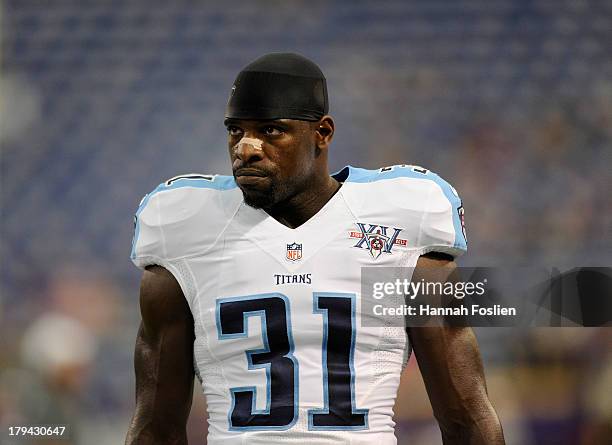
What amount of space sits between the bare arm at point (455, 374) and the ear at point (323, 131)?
296 millimetres

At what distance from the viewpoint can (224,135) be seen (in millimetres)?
4219

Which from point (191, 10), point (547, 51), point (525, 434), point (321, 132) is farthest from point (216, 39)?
point (321, 132)

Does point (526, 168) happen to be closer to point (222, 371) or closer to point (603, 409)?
point (603, 409)

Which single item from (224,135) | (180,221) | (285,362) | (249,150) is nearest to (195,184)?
(180,221)

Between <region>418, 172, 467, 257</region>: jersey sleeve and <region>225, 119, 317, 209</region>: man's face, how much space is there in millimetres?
247

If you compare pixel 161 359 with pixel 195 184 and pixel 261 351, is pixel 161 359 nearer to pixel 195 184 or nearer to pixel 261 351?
pixel 261 351

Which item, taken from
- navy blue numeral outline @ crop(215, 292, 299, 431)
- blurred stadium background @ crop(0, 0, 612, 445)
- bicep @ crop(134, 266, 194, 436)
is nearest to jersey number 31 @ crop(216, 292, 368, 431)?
navy blue numeral outline @ crop(215, 292, 299, 431)

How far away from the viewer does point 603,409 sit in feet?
12.1

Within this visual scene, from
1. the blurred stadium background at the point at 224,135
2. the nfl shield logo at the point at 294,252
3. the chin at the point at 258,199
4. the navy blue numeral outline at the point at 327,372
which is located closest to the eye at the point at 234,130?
the chin at the point at 258,199

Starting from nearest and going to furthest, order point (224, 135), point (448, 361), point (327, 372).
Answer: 1. point (327, 372)
2. point (448, 361)
3. point (224, 135)

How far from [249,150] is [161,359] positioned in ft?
1.46

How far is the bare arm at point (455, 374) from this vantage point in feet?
6.66

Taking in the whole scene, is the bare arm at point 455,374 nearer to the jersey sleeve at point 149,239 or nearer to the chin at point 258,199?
the chin at point 258,199

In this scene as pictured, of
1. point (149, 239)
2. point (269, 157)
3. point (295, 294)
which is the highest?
point (269, 157)
